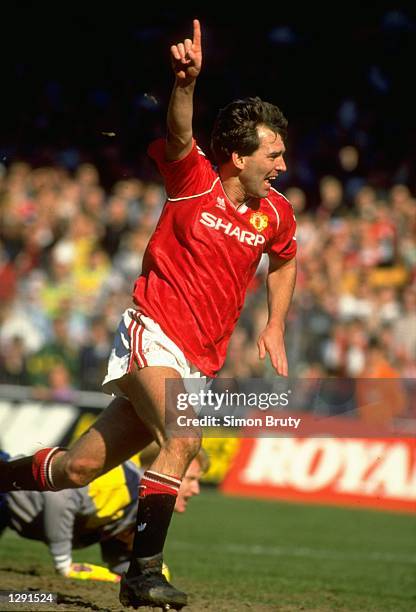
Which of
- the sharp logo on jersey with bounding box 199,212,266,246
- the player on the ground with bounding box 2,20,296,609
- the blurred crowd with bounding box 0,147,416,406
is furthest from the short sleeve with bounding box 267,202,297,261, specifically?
the blurred crowd with bounding box 0,147,416,406

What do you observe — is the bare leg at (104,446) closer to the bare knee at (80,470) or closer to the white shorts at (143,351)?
the bare knee at (80,470)

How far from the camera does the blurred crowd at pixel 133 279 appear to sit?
1516 centimetres

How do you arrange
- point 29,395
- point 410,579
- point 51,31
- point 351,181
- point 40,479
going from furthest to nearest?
1. point 351,181
2. point 29,395
3. point 51,31
4. point 410,579
5. point 40,479

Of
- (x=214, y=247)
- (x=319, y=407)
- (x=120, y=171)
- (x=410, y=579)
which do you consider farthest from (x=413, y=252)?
(x=214, y=247)

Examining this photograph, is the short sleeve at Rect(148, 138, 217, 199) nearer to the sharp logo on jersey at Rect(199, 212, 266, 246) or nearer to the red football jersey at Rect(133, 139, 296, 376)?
the red football jersey at Rect(133, 139, 296, 376)

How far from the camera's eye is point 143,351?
6.25 m

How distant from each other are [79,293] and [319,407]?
160 inches

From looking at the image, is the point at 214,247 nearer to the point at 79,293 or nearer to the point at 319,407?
the point at 319,407

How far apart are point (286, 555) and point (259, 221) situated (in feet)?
15.7

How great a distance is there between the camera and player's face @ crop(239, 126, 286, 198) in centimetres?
641

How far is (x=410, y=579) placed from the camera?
30.5 feet

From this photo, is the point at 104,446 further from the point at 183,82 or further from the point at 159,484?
the point at 183,82

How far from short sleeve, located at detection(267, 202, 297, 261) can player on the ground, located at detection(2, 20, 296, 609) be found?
0.16 ft

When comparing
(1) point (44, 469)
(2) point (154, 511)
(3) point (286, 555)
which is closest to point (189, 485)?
(1) point (44, 469)
